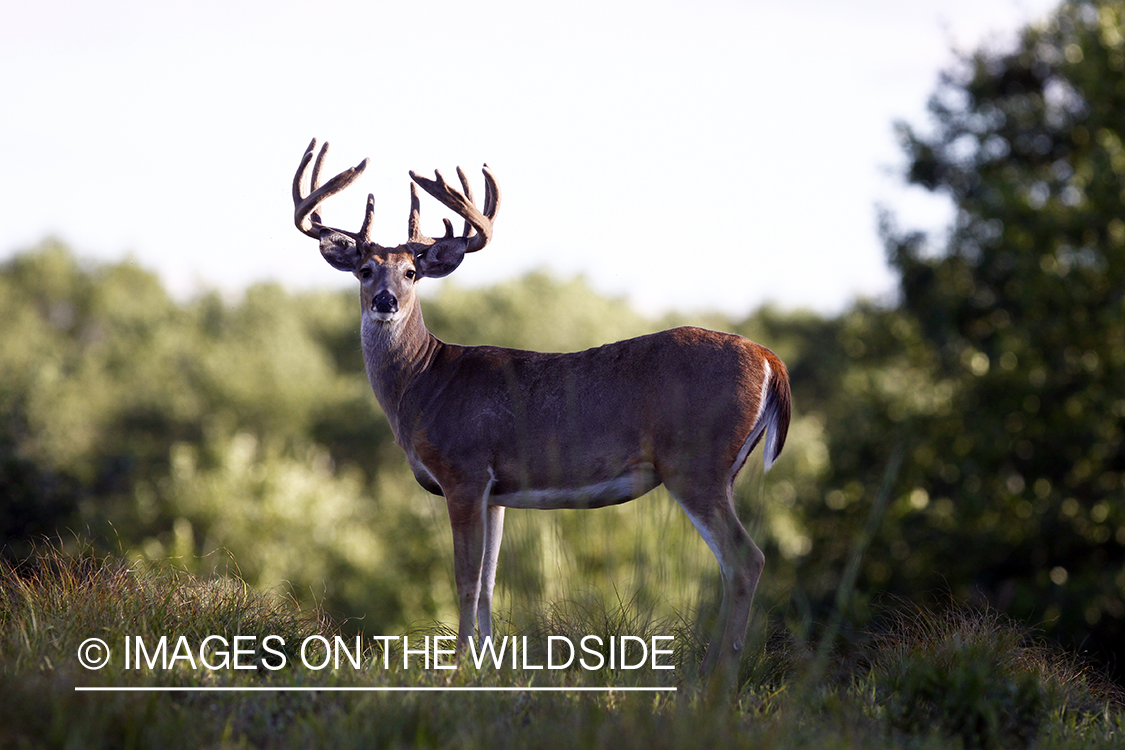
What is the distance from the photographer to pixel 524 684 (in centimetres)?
513

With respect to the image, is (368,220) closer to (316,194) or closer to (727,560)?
(316,194)

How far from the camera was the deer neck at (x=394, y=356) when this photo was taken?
677cm

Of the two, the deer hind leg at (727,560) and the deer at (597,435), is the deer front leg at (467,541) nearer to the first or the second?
the deer at (597,435)

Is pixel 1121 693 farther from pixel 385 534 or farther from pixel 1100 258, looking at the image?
pixel 385 534

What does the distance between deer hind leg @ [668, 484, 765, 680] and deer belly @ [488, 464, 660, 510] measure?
200mm

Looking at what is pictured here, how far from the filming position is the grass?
413cm

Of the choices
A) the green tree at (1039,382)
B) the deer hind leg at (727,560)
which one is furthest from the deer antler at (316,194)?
the green tree at (1039,382)

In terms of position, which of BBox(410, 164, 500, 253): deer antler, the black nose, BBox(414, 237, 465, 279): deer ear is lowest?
the black nose

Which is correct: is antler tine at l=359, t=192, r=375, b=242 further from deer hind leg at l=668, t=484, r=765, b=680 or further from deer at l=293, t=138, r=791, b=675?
deer hind leg at l=668, t=484, r=765, b=680

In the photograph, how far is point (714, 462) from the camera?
5.96 meters

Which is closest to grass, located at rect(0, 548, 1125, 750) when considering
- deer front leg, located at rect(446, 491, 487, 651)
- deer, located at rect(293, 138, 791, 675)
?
deer front leg, located at rect(446, 491, 487, 651)

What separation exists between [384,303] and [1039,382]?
12.3 m

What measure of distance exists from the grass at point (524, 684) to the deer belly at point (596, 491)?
0.57m

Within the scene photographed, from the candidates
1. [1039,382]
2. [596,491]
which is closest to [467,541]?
[596,491]
